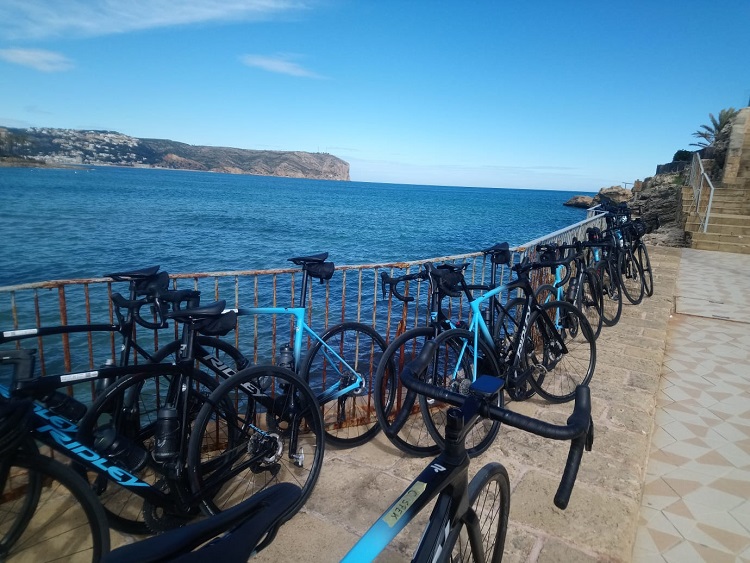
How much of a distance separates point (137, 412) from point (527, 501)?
2402 mm

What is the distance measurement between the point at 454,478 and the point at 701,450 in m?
3.31

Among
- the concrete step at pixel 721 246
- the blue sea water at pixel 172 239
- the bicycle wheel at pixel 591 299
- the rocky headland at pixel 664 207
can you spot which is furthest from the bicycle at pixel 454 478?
the blue sea water at pixel 172 239

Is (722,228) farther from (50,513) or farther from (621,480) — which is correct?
(50,513)

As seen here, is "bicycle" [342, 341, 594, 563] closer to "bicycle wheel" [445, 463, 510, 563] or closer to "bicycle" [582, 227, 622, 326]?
"bicycle wheel" [445, 463, 510, 563]

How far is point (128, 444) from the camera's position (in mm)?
2430

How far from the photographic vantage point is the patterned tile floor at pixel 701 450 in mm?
2746

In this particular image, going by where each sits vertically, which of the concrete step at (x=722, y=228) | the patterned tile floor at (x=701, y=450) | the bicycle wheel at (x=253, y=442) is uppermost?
the concrete step at (x=722, y=228)

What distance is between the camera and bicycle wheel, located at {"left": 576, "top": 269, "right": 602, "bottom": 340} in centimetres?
559

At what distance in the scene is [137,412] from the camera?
2771 mm

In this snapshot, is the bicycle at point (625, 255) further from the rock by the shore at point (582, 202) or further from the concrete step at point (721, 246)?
the rock by the shore at point (582, 202)

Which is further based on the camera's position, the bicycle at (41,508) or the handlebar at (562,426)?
the bicycle at (41,508)

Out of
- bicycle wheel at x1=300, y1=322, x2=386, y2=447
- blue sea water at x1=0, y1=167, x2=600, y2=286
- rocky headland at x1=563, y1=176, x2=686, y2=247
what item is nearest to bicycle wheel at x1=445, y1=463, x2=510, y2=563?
bicycle wheel at x1=300, y1=322, x2=386, y2=447

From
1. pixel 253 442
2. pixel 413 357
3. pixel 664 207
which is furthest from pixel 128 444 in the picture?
pixel 664 207

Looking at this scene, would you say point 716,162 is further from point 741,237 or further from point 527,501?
point 527,501
